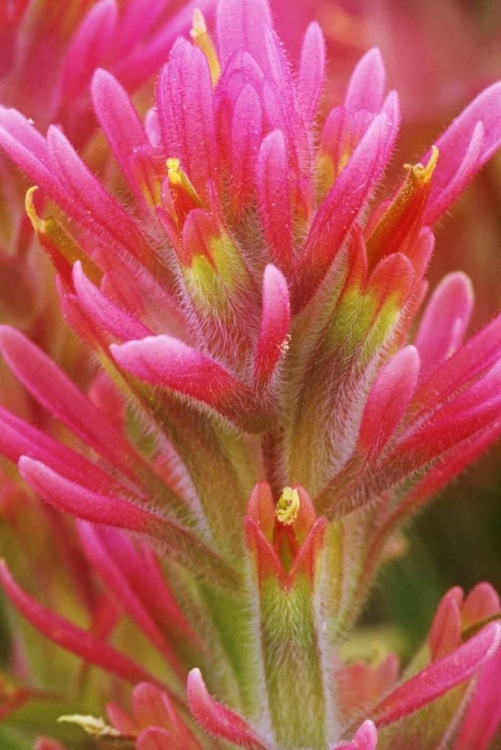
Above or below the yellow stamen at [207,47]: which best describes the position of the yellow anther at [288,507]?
below

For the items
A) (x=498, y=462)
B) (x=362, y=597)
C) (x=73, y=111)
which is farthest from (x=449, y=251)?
(x=362, y=597)

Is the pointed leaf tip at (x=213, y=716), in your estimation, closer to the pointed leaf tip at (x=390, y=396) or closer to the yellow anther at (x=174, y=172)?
the pointed leaf tip at (x=390, y=396)

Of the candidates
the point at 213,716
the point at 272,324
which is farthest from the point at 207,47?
the point at 213,716

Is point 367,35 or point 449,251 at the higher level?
point 367,35

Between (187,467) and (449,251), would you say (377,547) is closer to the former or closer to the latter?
(187,467)

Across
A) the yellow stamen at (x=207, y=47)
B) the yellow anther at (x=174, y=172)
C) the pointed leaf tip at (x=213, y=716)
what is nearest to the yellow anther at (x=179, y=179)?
the yellow anther at (x=174, y=172)

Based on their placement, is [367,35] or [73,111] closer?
[73,111]

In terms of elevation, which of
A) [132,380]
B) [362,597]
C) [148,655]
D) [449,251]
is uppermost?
[449,251]
